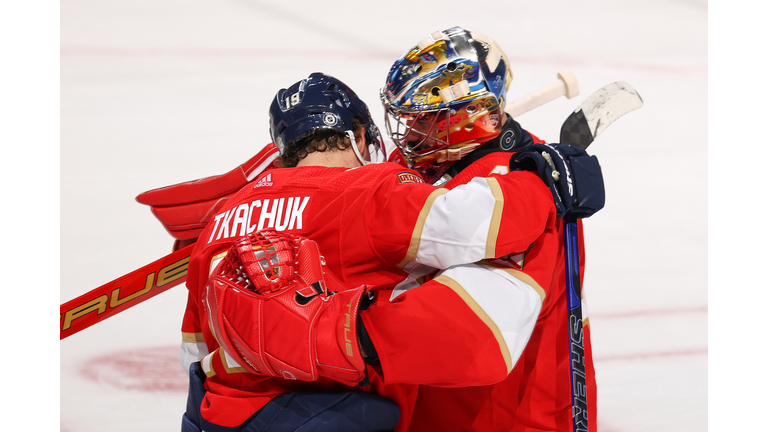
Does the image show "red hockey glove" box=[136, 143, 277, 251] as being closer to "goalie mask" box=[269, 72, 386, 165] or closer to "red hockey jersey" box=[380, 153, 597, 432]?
"goalie mask" box=[269, 72, 386, 165]

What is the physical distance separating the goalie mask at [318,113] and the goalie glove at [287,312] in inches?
19.2

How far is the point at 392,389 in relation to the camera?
1.51m

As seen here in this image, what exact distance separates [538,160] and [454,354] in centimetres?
49

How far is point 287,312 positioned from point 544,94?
149cm

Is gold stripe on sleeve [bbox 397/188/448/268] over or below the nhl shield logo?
below

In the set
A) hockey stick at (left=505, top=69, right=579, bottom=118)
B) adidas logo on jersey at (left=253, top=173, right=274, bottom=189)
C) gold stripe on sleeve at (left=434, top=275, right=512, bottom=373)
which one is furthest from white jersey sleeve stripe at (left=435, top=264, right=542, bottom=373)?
hockey stick at (left=505, top=69, right=579, bottom=118)

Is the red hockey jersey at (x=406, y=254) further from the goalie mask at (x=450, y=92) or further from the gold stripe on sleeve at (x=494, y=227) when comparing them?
the goalie mask at (x=450, y=92)

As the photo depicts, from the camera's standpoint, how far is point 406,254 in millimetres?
1413

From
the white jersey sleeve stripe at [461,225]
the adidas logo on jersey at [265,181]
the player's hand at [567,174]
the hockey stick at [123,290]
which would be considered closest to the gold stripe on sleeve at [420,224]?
the white jersey sleeve stripe at [461,225]

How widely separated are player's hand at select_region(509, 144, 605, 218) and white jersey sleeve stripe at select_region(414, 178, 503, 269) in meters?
0.16

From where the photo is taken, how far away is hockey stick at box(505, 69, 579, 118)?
2.29 m

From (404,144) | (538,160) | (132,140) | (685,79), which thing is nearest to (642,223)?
(685,79)

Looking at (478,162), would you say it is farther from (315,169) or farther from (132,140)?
(132,140)

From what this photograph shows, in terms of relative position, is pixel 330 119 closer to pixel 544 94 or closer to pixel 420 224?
pixel 420 224
